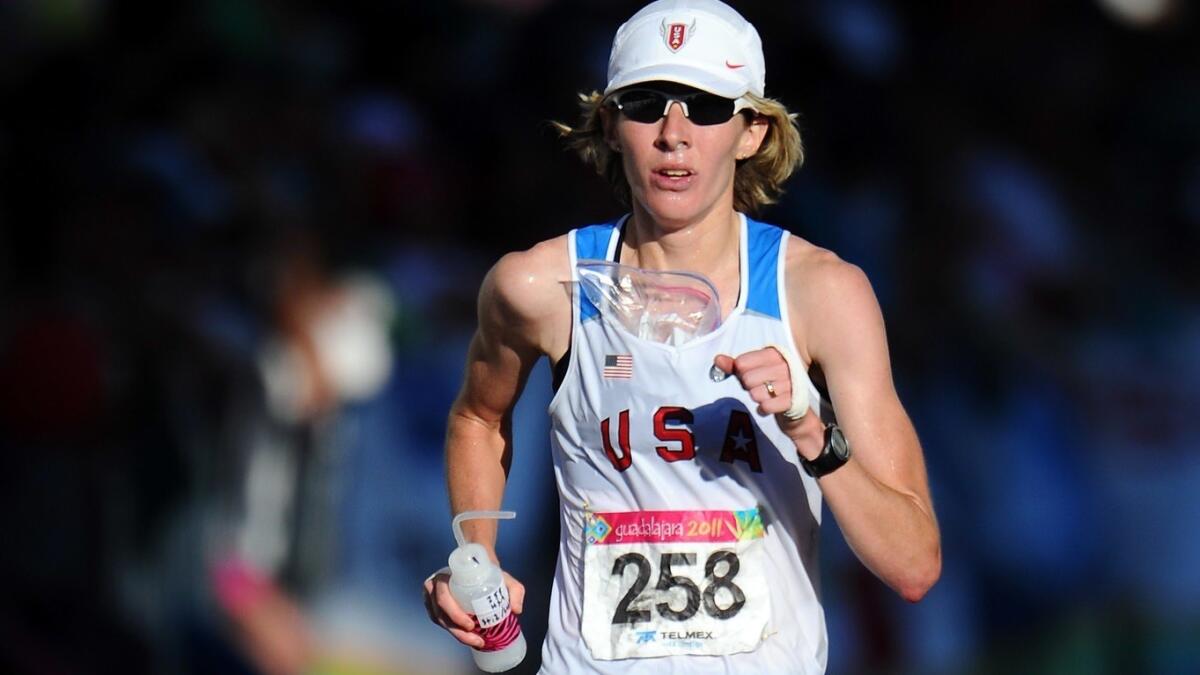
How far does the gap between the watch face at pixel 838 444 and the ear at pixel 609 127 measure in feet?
3.02

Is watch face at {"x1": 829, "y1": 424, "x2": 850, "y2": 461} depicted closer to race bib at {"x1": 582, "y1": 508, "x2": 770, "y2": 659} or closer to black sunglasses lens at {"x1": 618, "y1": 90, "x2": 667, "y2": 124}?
race bib at {"x1": 582, "y1": 508, "x2": 770, "y2": 659}

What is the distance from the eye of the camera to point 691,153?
3.71 meters

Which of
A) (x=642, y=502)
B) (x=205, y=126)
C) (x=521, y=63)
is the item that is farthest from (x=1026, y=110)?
(x=642, y=502)

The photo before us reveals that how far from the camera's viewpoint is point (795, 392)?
319cm

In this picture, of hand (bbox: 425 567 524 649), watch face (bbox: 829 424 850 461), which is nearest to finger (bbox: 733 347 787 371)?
watch face (bbox: 829 424 850 461)

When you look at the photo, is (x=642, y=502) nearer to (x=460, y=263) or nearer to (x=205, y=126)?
Answer: (x=460, y=263)

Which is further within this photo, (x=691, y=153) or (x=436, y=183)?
(x=436, y=183)

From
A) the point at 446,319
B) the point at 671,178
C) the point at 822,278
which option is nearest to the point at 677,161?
the point at 671,178

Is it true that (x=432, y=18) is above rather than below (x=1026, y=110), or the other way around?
above

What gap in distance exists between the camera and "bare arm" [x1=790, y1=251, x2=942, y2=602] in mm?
3518

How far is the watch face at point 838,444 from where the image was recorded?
331 centimetres

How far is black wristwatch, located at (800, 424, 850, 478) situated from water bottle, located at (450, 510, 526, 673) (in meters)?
0.60

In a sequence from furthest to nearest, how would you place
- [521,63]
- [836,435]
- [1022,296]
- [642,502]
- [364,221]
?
1. [521,63]
2. [364,221]
3. [1022,296]
4. [642,502]
5. [836,435]

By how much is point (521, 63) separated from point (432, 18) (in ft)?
1.77
